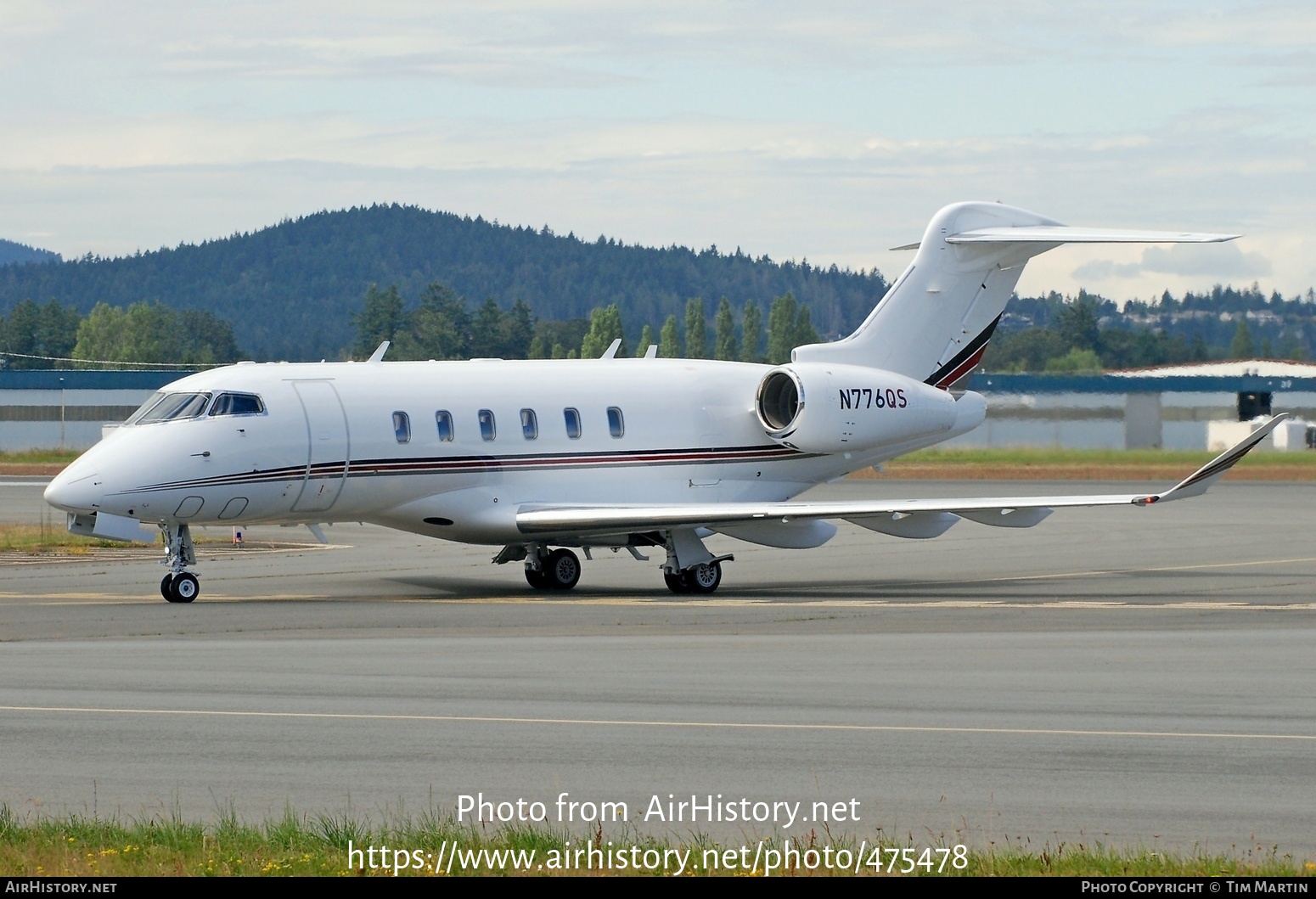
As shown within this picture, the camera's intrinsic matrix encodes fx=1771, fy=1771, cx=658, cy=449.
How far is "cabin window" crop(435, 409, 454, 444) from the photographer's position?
2620 centimetres

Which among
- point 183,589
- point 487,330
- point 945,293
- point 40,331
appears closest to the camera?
point 183,589

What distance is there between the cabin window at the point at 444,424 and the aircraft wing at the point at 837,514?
1.53 metres

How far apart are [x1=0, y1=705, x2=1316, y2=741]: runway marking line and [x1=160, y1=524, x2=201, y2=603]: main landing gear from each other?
9811 millimetres

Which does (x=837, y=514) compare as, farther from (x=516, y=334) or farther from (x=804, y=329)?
(x=516, y=334)

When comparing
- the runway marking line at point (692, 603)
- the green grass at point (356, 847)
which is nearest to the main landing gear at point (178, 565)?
the runway marking line at point (692, 603)

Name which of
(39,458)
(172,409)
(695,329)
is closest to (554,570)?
(172,409)

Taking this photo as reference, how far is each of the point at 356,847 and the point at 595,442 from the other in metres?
18.6

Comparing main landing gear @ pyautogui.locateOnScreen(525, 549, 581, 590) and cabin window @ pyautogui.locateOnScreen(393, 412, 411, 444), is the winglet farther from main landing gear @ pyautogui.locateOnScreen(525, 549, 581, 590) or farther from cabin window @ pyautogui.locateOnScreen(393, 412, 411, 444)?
cabin window @ pyautogui.locateOnScreen(393, 412, 411, 444)

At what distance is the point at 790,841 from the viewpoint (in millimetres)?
9359

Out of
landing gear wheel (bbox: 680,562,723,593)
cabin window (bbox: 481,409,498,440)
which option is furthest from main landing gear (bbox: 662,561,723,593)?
cabin window (bbox: 481,409,498,440)

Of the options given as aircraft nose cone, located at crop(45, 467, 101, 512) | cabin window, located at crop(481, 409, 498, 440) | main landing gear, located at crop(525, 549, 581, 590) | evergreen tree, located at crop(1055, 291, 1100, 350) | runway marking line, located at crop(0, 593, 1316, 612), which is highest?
evergreen tree, located at crop(1055, 291, 1100, 350)

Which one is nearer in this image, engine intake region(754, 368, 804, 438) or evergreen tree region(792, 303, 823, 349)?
engine intake region(754, 368, 804, 438)

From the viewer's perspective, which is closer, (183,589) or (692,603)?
(183,589)

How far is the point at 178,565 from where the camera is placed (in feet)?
80.9
